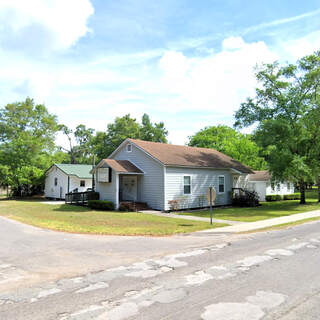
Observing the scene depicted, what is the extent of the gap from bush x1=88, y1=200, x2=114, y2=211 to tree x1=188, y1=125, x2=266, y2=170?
20.3 meters

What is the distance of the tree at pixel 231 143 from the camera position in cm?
4003

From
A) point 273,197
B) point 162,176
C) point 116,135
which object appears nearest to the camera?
point 162,176

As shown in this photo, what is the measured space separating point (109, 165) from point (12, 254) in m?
13.9

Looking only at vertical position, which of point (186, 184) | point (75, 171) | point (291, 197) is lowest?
point (291, 197)

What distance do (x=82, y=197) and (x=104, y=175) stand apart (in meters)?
4.52

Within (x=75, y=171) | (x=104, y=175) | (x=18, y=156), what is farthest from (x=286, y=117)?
(x=18, y=156)

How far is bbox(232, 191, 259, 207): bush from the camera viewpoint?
2484 centimetres

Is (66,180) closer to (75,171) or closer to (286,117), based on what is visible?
(75,171)

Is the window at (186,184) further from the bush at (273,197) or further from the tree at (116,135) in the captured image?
the tree at (116,135)

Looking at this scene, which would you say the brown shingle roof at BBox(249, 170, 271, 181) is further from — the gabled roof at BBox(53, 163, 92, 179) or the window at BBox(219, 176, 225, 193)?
the gabled roof at BBox(53, 163, 92, 179)

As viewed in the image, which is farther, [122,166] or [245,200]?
[245,200]

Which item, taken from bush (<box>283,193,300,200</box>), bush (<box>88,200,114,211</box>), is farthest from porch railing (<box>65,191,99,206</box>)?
bush (<box>283,193,300,200</box>)

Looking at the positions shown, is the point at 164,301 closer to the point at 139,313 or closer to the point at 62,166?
the point at 139,313

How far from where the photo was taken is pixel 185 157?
Result: 78.5 ft
